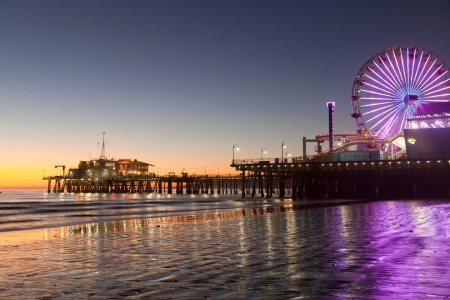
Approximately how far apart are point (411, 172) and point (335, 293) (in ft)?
181

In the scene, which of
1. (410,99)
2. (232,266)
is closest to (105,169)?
(410,99)

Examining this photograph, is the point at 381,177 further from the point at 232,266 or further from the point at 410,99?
the point at 232,266

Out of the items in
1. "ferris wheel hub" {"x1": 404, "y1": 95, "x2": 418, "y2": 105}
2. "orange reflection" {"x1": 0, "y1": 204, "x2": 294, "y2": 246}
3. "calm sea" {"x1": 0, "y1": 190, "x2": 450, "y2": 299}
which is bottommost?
"orange reflection" {"x1": 0, "y1": 204, "x2": 294, "y2": 246}

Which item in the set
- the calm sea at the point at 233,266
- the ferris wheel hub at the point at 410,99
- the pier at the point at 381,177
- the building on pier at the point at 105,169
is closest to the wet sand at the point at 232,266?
the calm sea at the point at 233,266

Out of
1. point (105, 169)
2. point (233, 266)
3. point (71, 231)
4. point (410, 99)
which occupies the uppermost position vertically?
point (410, 99)

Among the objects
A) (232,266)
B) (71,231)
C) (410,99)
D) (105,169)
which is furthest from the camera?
(105,169)

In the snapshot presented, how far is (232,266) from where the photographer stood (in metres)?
9.48

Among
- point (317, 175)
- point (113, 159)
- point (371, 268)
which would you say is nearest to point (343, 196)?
point (317, 175)

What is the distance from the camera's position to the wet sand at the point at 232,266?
7.07 meters

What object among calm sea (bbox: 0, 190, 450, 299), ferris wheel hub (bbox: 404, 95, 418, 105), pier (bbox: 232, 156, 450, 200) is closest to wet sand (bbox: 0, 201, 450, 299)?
calm sea (bbox: 0, 190, 450, 299)

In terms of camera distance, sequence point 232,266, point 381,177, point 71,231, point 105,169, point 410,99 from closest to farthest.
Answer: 1. point 232,266
2. point 71,231
3. point 381,177
4. point 410,99
5. point 105,169

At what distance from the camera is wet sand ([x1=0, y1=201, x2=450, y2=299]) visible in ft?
23.2

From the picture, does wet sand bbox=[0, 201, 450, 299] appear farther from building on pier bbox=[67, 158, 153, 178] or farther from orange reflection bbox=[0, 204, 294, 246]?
building on pier bbox=[67, 158, 153, 178]

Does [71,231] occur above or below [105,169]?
below
